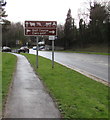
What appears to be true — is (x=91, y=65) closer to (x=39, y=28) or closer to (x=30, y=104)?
(x=39, y=28)

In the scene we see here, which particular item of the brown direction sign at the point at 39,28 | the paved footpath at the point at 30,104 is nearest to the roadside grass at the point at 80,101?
the paved footpath at the point at 30,104

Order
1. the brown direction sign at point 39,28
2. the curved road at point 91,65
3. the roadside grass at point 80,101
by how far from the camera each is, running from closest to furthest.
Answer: the roadside grass at point 80,101 → the curved road at point 91,65 → the brown direction sign at point 39,28

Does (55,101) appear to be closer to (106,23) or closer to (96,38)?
(106,23)

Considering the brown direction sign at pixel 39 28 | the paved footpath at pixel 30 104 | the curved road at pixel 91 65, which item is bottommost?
the paved footpath at pixel 30 104

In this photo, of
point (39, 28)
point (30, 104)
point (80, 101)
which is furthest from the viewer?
point (39, 28)

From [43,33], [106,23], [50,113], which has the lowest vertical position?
[50,113]

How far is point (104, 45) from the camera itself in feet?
188

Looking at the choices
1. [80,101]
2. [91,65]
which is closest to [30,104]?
[80,101]

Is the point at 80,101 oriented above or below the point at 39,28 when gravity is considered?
below

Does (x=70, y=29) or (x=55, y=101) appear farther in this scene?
(x=70, y=29)

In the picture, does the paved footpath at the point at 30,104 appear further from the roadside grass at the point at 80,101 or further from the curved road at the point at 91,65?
the curved road at the point at 91,65

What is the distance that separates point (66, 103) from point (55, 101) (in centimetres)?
39

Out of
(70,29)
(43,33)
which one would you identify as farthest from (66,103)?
(70,29)

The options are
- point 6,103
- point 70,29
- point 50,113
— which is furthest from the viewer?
point 70,29
